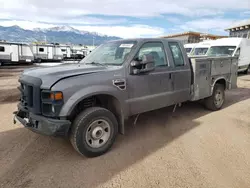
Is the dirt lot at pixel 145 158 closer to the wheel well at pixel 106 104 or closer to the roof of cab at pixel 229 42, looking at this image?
the wheel well at pixel 106 104

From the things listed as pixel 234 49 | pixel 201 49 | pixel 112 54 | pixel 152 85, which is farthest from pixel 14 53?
pixel 152 85

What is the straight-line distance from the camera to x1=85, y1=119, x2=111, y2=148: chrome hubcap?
365 cm

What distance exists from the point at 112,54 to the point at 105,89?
1.14 metres

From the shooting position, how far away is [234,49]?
44.9ft

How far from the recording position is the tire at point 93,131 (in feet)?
11.4

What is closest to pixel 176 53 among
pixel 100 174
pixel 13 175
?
pixel 100 174

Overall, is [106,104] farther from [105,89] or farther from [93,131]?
[93,131]

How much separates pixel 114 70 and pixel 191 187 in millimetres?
2172

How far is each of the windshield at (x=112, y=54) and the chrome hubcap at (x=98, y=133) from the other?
46.0 inches

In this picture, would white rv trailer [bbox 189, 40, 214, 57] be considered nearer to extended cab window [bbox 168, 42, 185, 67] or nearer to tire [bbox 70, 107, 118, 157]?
extended cab window [bbox 168, 42, 185, 67]

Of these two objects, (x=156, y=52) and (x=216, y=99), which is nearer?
(x=156, y=52)

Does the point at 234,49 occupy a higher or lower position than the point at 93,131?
higher

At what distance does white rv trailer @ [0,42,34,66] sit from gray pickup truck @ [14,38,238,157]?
73.6 feet

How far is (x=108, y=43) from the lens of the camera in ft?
16.7
